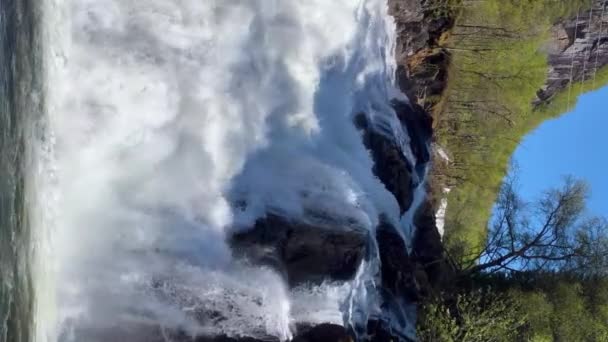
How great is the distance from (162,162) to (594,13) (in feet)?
60.4

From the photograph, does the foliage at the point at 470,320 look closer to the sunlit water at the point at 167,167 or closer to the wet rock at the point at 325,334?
the sunlit water at the point at 167,167

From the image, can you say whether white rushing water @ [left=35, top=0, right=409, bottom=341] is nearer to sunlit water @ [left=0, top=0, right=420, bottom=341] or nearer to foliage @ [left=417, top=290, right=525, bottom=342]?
sunlit water @ [left=0, top=0, right=420, bottom=341]

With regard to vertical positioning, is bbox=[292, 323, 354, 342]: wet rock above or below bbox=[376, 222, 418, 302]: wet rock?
below

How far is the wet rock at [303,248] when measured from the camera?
1505cm

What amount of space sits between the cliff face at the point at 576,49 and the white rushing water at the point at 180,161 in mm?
12319

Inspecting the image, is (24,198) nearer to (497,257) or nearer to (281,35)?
(281,35)

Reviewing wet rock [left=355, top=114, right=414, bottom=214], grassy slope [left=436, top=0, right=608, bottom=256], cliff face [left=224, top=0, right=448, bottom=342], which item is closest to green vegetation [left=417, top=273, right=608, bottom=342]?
cliff face [left=224, top=0, right=448, bottom=342]

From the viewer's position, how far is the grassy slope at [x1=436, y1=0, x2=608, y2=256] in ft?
Result: 80.4

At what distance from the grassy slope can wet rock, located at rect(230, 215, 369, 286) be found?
28.6 ft

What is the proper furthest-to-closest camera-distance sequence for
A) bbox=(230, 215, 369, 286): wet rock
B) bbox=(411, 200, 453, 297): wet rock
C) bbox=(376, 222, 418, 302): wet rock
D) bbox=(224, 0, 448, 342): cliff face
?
1. bbox=(411, 200, 453, 297): wet rock
2. bbox=(376, 222, 418, 302): wet rock
3. bbox=(224, 0, 448, 342): cliff face
4. bbox=(230, 215, 369, 286): wet rock

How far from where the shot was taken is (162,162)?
14.4 m

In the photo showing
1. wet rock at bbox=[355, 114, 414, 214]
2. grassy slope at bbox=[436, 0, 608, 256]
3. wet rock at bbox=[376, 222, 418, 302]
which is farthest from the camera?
grassy slope at bbox=[436, 0, 608, 256]

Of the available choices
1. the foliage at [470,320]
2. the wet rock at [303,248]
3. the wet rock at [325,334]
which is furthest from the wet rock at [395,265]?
the wet rock at [325,334]

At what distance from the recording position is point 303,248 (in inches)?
619
